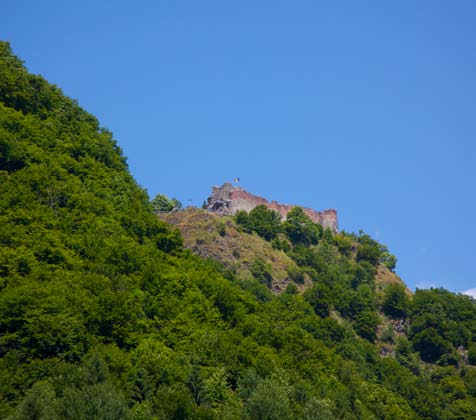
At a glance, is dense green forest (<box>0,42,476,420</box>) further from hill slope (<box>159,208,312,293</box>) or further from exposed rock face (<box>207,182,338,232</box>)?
exposed rock face (<box>207,182,338,232</box>)

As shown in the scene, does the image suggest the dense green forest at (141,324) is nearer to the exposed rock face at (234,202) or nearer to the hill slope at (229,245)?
the hill slope at (229,245)

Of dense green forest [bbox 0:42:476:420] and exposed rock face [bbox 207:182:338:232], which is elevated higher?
exposed rock face [bbox 207:182:338:232]

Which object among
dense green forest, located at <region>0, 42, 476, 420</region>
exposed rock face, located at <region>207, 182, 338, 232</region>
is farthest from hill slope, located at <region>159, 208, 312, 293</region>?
exposed rock face, located at <region>207, 182, 338, 232</region>

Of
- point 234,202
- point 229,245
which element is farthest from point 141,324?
point 234,202

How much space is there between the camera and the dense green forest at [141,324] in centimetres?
5144

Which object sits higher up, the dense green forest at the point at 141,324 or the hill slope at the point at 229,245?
the hill slope at the point at 229,245

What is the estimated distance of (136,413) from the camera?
48.8m

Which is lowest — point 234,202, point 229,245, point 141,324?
point 141,324

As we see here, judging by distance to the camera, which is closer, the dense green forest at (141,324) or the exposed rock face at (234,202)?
the dense green forest at (141,324)

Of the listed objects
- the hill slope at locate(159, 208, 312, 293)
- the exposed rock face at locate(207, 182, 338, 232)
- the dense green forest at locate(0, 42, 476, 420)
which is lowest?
the dense green forest at locate(0, 42, 476, 420)

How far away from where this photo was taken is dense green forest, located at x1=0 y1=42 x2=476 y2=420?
51438 mm

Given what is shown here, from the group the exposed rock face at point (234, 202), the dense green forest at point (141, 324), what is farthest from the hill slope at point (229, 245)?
the exposed rock face at point (234, 202)

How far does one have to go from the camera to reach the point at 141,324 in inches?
2457

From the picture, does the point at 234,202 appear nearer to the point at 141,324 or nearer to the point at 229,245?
the point at 229,245
